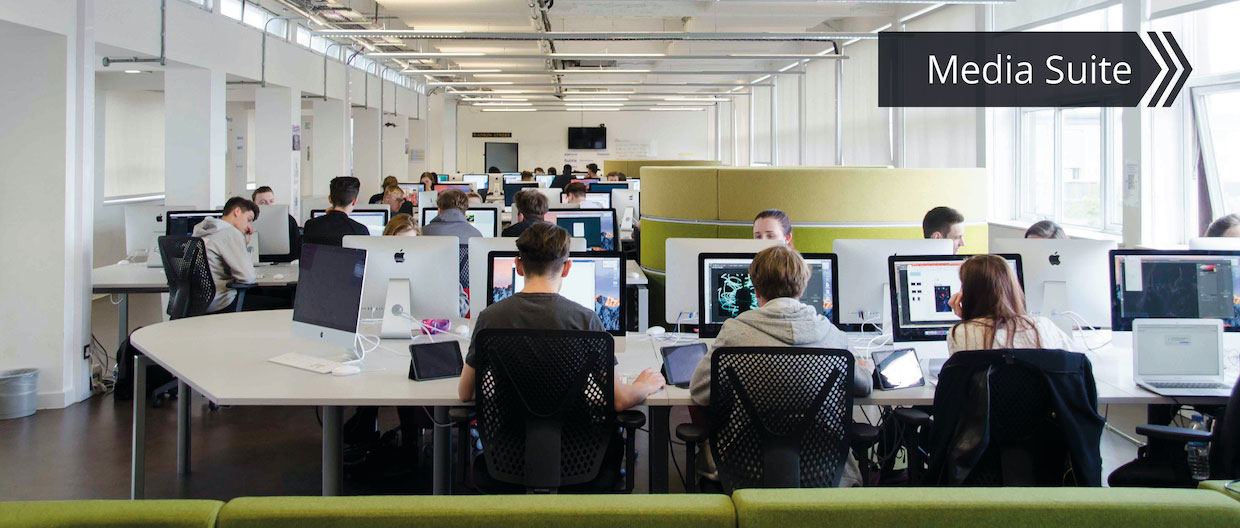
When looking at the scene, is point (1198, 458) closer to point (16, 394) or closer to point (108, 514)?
point (108, 514)

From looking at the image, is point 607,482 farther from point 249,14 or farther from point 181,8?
point 249,14

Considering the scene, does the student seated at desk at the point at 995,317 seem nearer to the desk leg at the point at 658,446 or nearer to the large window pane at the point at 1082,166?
the desk leg at the point at 658,446

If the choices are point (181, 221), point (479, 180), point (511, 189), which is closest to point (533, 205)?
point (181, 221)

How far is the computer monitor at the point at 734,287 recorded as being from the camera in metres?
3.90

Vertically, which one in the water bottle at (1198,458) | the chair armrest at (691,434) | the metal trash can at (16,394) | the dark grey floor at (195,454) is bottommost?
the dark grey floor at (195,454)

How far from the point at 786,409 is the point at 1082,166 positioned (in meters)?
6.16

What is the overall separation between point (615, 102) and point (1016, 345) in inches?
687

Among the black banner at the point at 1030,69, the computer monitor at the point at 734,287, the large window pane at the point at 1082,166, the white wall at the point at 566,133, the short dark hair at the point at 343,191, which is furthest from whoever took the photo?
the white wall at the point at 566,133

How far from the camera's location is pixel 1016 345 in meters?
3.06

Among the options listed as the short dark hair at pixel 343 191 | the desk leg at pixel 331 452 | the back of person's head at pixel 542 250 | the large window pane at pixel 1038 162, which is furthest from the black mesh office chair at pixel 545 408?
the large window pane at pixel 1038 162

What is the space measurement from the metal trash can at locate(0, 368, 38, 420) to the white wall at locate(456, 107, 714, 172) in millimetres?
20236

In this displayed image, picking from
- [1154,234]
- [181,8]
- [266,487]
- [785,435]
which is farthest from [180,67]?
[1154,234]

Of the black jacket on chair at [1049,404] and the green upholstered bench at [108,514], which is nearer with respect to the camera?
the green upholstered bench at [108,514]

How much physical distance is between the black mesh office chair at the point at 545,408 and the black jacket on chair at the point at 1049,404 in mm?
946
